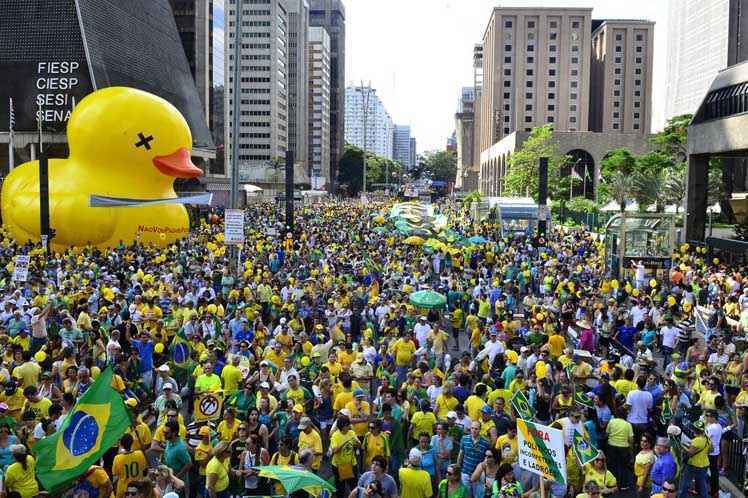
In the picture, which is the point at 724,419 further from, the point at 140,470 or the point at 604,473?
the point at 140,470

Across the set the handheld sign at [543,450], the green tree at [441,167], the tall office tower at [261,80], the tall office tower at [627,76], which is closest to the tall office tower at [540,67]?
the tall office tower at [627,76]

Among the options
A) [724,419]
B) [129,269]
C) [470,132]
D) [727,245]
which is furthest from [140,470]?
[470,132]

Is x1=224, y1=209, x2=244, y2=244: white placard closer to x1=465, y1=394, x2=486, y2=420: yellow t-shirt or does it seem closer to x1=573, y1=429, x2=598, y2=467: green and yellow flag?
x1=465, y1=394, x2=486, y2=420: yellow t-shirt

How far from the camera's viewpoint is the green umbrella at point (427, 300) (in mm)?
15102

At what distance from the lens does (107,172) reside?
25500 mm

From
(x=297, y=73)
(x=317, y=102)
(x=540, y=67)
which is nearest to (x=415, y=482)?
(x=540, y=67)

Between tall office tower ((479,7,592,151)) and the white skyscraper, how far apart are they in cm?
1690

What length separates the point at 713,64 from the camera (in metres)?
82.9

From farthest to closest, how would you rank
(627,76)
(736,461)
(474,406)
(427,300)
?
(627,76) < (427,300) < (736,461) < (474,406)

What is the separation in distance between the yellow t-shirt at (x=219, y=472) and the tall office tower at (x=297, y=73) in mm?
142889

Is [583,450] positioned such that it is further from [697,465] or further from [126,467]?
[126,467]

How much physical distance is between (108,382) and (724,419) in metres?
7.00

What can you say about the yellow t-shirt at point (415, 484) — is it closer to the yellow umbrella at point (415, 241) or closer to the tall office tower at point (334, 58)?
the yellow umbrella at point (415, 241)

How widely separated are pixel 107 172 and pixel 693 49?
80817 mm
